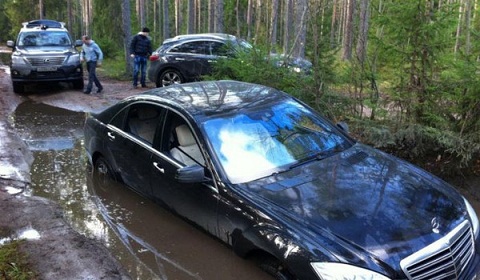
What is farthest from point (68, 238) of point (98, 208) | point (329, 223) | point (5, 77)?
point (5, 77)

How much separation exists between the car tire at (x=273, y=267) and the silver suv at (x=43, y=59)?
11737mm

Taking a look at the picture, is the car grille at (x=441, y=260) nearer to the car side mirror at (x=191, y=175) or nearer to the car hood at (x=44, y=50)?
the car side mirror at (x=191, y=175)

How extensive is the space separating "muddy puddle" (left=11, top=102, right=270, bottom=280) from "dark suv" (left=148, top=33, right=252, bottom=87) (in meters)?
5.41

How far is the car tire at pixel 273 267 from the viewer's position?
3.52 m

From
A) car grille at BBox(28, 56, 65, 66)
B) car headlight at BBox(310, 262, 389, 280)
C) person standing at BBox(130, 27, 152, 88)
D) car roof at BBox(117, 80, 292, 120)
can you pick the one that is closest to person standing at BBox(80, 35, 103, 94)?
car grille at BBox(28, 56, 65, 66)

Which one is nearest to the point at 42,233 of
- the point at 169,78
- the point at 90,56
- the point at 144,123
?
the point at 144,123

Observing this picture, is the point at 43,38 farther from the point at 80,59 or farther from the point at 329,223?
the point at 329,223

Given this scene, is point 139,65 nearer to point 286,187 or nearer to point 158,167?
point 158,167

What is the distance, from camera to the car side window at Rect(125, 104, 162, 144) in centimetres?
524

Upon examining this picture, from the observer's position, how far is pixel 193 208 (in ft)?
14.7

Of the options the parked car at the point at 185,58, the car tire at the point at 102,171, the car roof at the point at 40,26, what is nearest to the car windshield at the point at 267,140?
the car tire at the point at 102,171

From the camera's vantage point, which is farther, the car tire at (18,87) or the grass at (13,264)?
the car tire at (18,87)

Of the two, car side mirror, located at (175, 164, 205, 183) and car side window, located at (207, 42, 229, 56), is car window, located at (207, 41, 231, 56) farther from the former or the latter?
car side mirror, located at (175, 164, 205, 183)

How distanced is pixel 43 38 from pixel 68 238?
11.6 m
